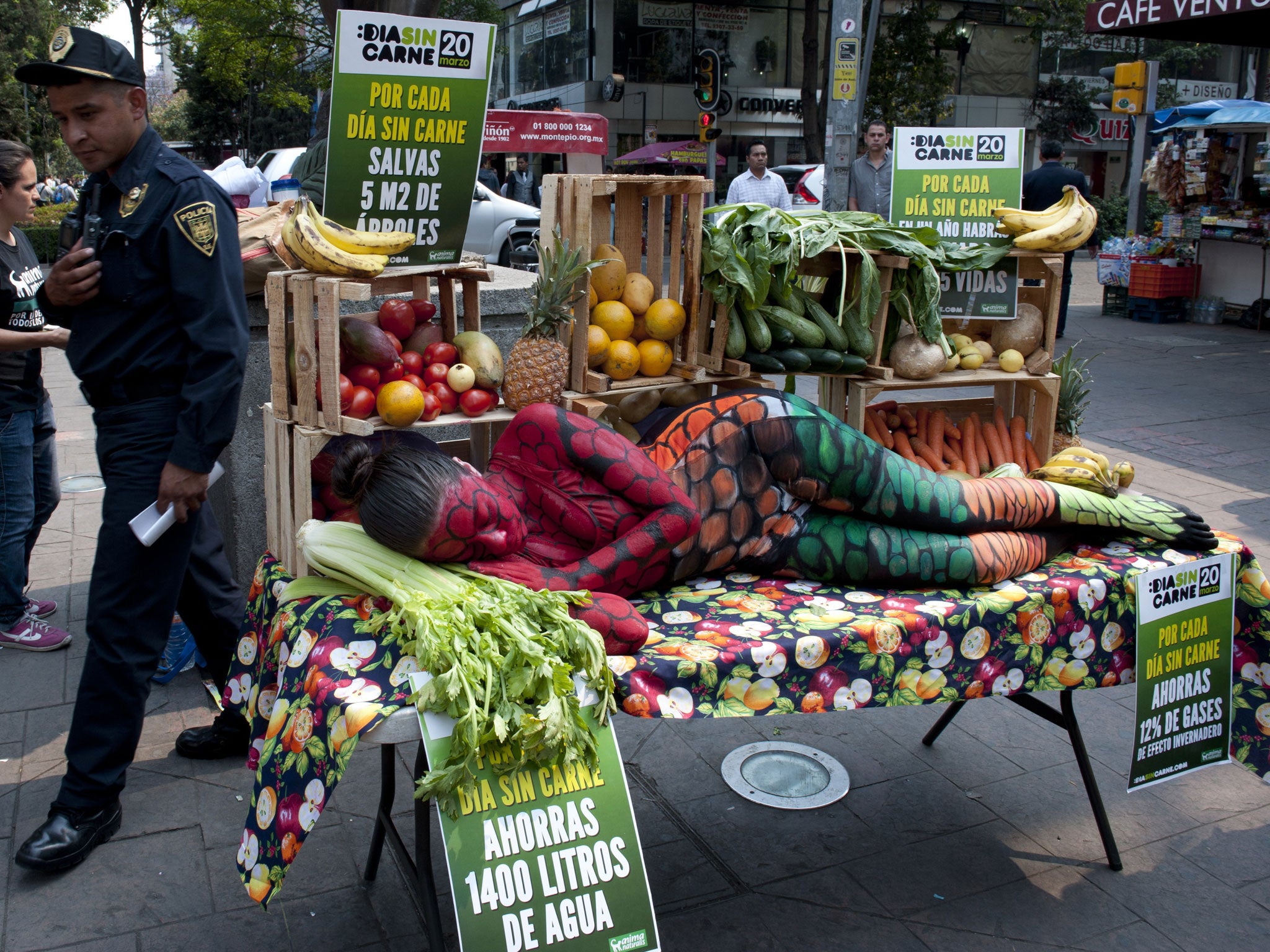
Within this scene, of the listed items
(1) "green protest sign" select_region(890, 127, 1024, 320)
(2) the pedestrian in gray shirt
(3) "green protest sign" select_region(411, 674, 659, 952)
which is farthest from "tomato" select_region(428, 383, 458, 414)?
(2) the pedestrian in gray shirt

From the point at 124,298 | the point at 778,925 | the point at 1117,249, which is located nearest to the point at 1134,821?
the point at 778,925

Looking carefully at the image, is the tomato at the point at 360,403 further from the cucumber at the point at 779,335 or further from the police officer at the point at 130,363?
the cucumber at the point at 779,335

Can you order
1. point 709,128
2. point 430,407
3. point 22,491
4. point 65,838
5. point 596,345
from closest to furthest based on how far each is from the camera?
1. point 65,838
2. point 430,407
3. point 596,345
4. point 22,491
5. point 709,128

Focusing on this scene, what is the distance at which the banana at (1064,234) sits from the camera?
14.3 feet

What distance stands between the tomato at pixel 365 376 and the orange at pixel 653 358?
100 centimetres

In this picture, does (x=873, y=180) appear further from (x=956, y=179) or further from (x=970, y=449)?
(x=970, y=449)

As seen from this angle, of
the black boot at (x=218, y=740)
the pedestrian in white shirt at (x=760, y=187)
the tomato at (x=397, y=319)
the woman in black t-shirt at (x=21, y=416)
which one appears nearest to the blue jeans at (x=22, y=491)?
the woman in black t-shirt at (x=21, y=416)

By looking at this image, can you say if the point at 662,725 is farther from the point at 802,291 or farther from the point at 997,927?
the point at 802,291

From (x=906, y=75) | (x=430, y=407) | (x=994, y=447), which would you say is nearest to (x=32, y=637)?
(x=430, y=407)

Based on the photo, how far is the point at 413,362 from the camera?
3.39m

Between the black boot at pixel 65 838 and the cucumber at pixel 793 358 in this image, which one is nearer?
the black boot at pixel 65 838

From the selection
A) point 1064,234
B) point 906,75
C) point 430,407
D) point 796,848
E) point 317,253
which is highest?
point 906,75

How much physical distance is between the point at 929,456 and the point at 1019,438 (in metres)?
0.59

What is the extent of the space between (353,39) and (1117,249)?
12617mm
